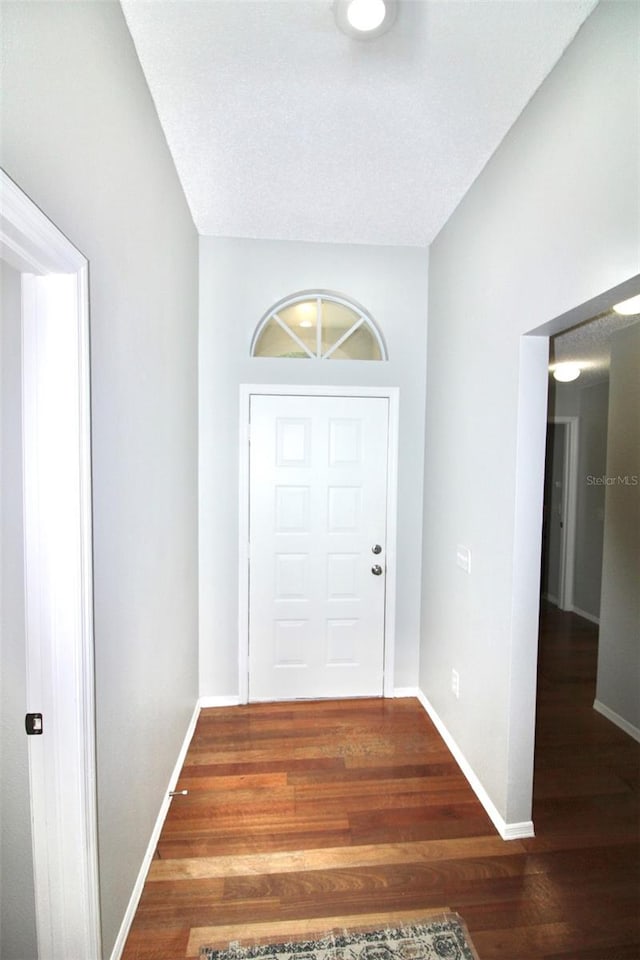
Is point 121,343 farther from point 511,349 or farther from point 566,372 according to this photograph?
point 566,372

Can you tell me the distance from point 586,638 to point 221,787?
3.40 meters

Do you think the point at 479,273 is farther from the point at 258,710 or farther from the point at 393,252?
the point at 258,710

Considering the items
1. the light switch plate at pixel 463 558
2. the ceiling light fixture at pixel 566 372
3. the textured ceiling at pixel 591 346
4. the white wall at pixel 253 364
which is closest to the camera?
the light switch plate at pixel 463 558

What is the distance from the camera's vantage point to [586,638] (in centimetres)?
354

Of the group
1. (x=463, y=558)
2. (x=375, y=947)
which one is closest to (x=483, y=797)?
(x=375, y=947)

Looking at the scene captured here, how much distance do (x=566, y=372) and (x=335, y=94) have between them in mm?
2619

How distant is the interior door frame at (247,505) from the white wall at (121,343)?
0.54 meters

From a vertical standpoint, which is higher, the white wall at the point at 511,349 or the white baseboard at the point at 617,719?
the white wall at the point at 511,349

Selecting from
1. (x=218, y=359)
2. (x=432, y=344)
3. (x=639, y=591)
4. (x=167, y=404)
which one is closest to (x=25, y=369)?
(x=167, y=404)

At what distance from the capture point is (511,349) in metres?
1.61

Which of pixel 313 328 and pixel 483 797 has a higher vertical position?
pixel 313 328

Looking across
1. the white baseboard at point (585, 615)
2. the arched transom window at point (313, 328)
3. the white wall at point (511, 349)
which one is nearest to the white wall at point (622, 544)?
the white wall at point (511, 349)

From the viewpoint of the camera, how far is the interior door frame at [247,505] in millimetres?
2432

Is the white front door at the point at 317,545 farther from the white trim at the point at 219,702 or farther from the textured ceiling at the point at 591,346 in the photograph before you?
the textured ceiling at the point at 591,346
